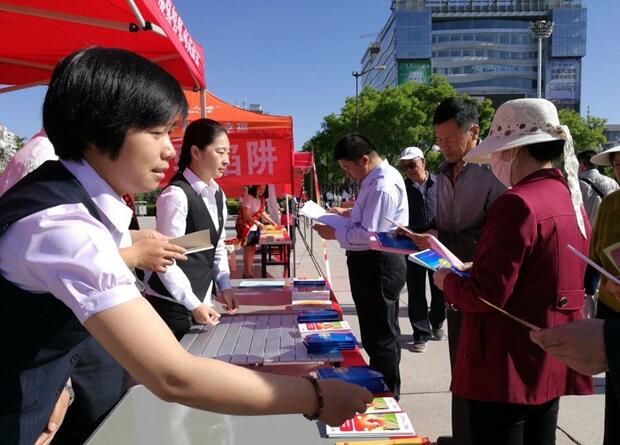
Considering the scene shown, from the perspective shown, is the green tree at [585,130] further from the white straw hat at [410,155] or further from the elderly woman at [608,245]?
Result: the elderly woman at [608,245]

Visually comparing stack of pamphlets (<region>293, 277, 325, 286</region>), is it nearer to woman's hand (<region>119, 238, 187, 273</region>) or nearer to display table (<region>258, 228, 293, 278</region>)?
woman's hand (<region>119, 238, 187, 273</region>)

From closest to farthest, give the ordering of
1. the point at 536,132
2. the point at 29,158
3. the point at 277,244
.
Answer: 1. the point at 536,132
2. the point at 29,158
3. the point at 277,244

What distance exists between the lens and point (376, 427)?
1.43m

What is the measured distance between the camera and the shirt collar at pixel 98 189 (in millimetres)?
987

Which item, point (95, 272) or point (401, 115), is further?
point (401, 115)

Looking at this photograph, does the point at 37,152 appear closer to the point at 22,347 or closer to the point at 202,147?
the point at 202,147

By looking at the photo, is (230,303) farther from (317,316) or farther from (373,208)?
(373,208)

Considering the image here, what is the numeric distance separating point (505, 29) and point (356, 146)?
10043cm

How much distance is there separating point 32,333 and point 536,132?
160cm

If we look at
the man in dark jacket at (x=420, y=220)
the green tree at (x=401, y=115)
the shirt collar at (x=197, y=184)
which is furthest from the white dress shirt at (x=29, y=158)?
the green tree at (x=401, y=115)

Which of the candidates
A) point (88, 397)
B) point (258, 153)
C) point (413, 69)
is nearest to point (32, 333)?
point (88, 397)

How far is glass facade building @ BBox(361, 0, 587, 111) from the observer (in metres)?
86.9

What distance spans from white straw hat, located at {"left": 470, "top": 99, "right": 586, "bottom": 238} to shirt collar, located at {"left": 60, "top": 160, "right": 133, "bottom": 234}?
4.24 ft

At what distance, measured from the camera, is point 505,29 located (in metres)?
90.5
